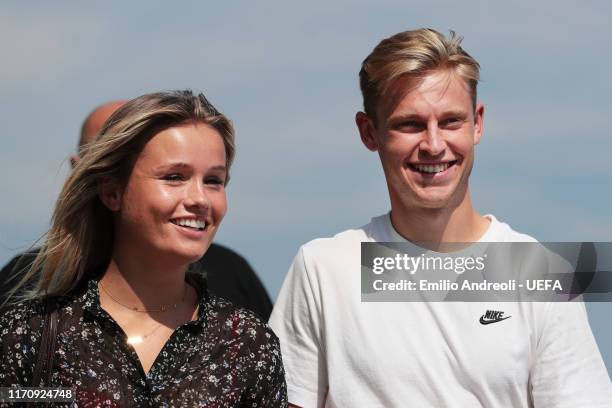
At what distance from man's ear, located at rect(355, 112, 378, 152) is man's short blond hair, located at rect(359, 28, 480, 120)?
0.12 ft

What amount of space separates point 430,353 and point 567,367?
2.15 feet

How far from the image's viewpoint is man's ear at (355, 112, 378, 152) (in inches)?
235

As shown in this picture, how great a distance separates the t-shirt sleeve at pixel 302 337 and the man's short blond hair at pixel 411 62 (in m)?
0.92

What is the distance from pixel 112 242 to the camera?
5.53m

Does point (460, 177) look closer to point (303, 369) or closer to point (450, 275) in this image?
point (450, 275)

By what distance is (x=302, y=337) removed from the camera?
5801mm

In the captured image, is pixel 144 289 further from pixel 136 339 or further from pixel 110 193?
pixel 110 193

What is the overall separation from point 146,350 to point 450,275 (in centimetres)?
158

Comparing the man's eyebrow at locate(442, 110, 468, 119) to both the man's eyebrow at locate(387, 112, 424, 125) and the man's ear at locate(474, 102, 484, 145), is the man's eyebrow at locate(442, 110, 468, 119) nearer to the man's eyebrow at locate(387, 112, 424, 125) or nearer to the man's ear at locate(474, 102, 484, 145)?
the man's eyebrow at locate(387, 112, 424, 125)

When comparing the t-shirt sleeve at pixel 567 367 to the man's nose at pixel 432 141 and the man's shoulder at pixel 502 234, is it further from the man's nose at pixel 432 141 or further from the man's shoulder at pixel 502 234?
the man's nose at pixel 432 141

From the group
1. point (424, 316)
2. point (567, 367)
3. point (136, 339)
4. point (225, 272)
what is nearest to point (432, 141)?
point (424, 316)

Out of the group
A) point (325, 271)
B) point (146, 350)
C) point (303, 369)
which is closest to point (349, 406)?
point (303, 369)

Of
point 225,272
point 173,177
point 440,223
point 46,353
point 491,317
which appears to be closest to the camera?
point 46,353

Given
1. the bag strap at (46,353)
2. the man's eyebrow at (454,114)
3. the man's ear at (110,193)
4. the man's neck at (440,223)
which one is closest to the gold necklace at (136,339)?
the bag strap at (46,353)
